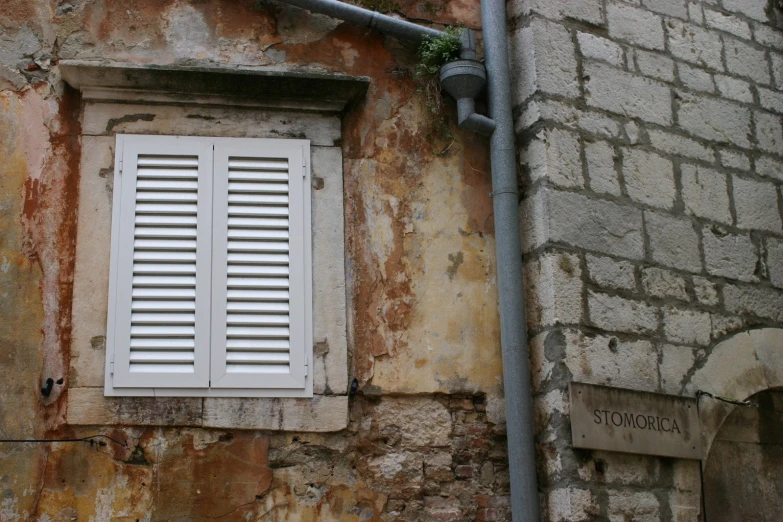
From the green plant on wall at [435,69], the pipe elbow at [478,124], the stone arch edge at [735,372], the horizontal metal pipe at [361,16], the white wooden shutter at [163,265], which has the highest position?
the horizontal metal pipe at [361,16]

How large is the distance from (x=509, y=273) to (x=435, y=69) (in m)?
1.17

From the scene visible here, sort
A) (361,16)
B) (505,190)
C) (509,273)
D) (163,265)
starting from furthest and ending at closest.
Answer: (361,16) → (505,190) → (509,273) → (163,265)

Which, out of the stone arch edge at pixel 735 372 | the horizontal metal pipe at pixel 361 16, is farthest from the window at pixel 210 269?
the stone arch edge at pixel 735 372

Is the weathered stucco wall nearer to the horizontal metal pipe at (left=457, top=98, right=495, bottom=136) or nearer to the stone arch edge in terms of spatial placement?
the horizontal metal pipe at (left=457, top=98, right=495, bottom=136)

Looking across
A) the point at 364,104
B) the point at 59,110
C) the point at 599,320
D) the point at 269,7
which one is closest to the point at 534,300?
the point at 599,320

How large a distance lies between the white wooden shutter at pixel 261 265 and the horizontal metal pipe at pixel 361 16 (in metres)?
0.71

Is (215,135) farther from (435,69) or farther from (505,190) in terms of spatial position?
(505,190)

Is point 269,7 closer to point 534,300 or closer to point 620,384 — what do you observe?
point 534,300

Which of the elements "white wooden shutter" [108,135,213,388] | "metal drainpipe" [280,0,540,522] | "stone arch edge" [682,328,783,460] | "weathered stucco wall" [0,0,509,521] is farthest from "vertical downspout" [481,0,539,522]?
"white wooden shutter" [108,135,213,388]

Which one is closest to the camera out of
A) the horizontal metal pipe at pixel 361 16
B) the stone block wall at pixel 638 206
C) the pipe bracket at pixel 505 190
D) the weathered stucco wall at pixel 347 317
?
the weathered stucco wall at pixel 347 317

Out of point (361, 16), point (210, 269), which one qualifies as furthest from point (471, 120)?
point (210, 269)

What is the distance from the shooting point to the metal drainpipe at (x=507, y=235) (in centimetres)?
480

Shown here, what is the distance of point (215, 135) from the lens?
17.1ft

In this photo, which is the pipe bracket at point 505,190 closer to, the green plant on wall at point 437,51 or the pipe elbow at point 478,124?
the pipe elbow at point 478,124
